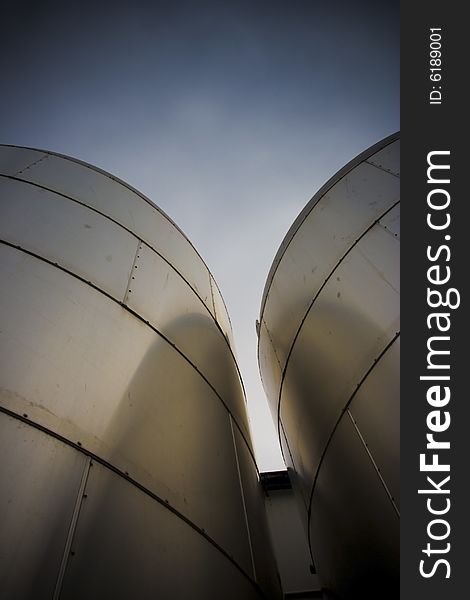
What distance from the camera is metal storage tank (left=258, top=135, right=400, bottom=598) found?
11.4ft

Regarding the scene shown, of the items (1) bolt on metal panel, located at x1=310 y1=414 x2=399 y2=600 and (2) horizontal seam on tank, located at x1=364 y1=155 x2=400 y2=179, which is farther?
(2) horizontal seam on tank, located at x1=364 y1=155 x2=400 y2=179

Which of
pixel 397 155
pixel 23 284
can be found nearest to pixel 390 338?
pixel 397 155

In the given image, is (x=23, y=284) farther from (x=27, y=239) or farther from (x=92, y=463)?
(x=92, y=463)

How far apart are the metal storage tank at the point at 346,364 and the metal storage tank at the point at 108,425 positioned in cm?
96

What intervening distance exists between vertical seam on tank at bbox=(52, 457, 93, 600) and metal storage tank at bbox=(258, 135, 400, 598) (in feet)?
7.56

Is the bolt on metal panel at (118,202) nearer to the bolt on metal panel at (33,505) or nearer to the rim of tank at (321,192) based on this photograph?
the rim of tank at (321,192)

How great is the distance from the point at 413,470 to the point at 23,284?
3066 mm

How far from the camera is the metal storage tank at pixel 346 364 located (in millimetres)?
3484

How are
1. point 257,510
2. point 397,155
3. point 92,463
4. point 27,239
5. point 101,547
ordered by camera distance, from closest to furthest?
point 101,547 < point 92,463 < point 27,239 < point 257,510 < point 397,155

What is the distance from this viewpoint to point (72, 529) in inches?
83.9

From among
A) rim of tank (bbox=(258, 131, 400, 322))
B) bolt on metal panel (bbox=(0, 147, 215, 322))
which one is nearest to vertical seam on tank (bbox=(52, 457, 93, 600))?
bolt on metal panel (bbox=(0, 147, 215, 322))

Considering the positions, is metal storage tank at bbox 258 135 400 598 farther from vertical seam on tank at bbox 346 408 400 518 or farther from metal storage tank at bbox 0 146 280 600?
metal storage tank at bbox 0 146 280 600

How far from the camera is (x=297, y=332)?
5059mm

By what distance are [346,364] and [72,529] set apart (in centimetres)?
271
